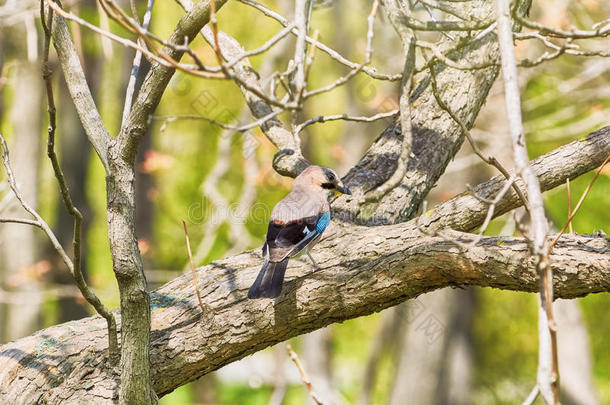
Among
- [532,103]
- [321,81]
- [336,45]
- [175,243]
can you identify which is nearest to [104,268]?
[175,243]

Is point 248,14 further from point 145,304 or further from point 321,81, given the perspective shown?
point 145,304

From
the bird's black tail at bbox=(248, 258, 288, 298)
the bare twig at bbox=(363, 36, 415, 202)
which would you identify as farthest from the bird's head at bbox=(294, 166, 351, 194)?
the bare twig at bbox=(363, 36, 415, 202)

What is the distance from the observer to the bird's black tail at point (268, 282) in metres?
A: 3.99

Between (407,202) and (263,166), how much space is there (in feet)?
24.4

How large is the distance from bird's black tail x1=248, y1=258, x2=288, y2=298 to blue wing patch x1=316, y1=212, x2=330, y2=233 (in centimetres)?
60

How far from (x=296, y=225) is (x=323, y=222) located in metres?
0.21

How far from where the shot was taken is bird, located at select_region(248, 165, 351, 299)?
4.10m

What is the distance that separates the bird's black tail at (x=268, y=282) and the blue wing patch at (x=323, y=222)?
1.98 ft

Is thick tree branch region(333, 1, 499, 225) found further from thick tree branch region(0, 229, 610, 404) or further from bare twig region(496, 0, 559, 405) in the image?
bare twig region(496, 0, 559, 405)

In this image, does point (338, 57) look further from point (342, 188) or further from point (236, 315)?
point (236, 315)

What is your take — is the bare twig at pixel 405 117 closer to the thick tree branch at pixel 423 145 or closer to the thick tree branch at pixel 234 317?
the thick tree branch at pixel 234 317

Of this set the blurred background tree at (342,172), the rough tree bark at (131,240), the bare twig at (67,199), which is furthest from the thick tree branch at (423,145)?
the blurred background tree at (342,172)

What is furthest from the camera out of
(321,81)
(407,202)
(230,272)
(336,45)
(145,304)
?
(321,81)

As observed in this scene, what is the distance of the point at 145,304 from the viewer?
379cm
